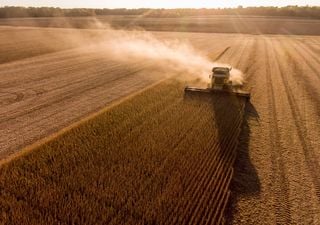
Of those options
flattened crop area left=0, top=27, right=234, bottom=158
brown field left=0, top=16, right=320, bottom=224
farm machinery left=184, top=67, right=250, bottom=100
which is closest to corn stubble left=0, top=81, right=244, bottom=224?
brown field left=0, top=16, right=320, bottom=224

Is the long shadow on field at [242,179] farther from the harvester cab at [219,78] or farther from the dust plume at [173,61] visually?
the dust plume at [173,61]

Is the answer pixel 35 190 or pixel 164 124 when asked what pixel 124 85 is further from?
pixel 35 190

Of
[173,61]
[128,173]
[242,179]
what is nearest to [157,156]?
[128,173]

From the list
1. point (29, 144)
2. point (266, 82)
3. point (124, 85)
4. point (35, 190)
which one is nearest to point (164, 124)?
point (29, 144)

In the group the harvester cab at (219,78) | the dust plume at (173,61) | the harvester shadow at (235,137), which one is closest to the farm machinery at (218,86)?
the harvester cab at (219,78)

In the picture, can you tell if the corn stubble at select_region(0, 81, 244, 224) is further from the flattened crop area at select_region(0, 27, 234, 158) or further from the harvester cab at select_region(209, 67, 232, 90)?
the harvester cab at select_region(209, 67, 232, 90)

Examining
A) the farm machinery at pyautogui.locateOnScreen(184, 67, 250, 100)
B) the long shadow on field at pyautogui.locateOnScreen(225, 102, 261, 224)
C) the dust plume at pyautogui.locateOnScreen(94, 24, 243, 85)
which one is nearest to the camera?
the long shadow on field at pyautogui.locateOnScreen(225, 102, 261, 224)

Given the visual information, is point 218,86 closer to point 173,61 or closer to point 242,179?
point 242,179

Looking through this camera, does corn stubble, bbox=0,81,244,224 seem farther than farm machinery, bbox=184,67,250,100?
No
